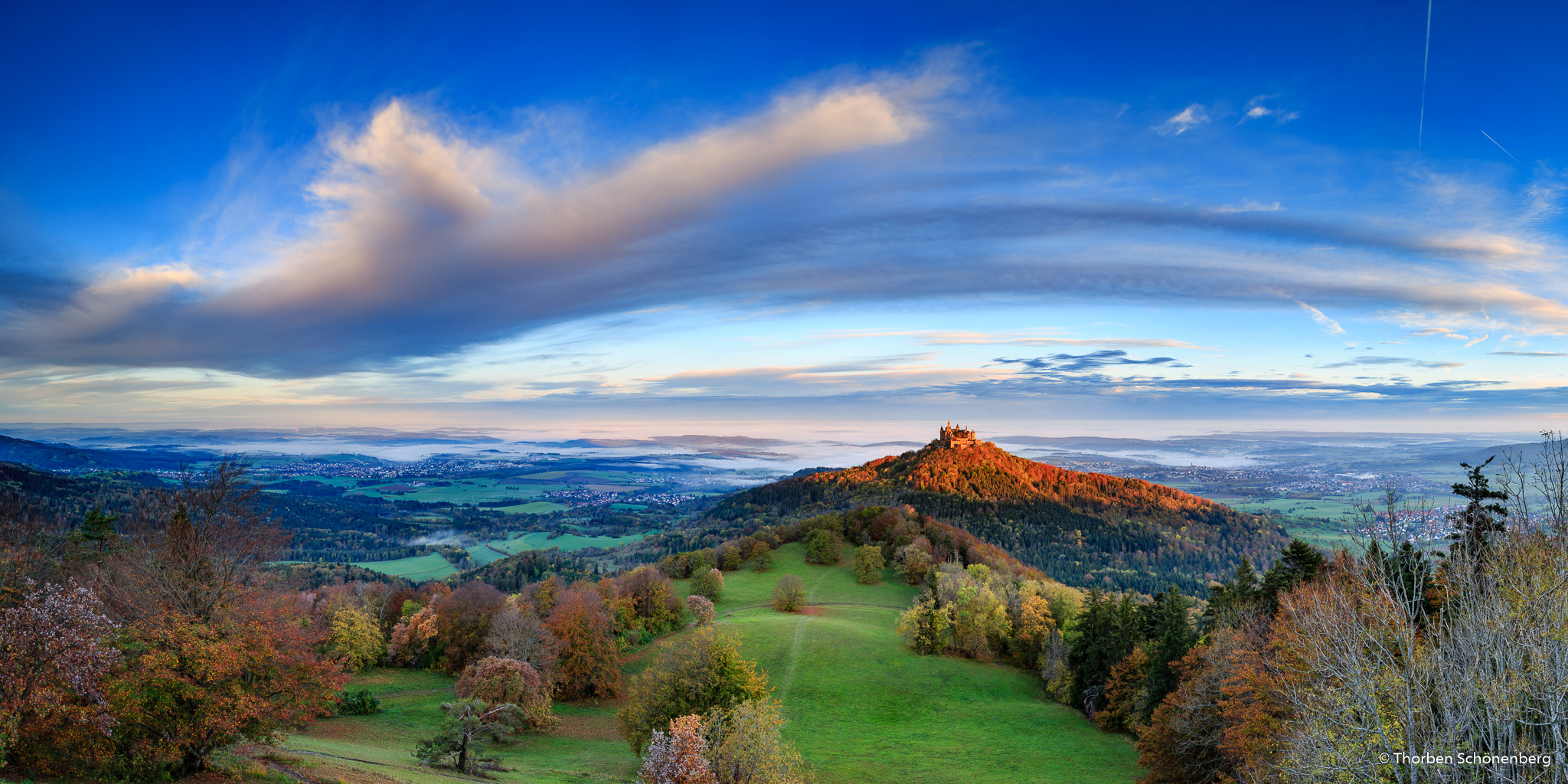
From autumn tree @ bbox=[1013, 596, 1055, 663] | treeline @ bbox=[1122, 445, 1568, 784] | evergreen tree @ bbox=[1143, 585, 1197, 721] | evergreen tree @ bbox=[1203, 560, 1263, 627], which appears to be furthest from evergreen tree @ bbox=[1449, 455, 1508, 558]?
autumn tree @ bbox=[1013, 596, 1055, 663]

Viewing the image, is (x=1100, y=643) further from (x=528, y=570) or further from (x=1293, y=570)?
(x=528, y=570)

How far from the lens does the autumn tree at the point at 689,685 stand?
115 feet

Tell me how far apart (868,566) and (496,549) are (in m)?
112

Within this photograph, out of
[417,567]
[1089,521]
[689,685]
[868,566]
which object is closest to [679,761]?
[689,685]

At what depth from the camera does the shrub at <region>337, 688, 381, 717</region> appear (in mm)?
45156

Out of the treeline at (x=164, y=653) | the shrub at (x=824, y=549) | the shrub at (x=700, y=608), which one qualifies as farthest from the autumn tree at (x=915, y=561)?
the treeline at (x=164, y=653)

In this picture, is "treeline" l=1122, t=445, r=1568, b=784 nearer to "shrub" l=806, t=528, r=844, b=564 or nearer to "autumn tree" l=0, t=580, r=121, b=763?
"autumn tree" l=0, t=580, r=121, b=763

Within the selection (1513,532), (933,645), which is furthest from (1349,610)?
(933,645)

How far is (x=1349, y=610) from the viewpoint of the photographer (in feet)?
63.2

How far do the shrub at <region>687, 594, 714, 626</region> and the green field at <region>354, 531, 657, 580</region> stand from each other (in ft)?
249

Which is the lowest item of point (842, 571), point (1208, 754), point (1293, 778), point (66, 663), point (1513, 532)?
Result: point (842, 571)

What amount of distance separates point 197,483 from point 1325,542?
357ft

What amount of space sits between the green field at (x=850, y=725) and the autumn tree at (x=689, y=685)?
9.38ft

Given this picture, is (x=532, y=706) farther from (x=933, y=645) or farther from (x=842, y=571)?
(x=842, y=571)
